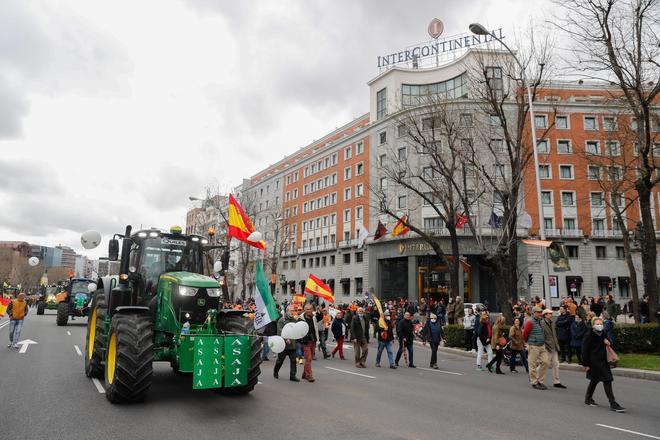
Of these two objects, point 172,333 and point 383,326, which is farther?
point 383,326

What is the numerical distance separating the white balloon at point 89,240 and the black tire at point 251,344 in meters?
3.92

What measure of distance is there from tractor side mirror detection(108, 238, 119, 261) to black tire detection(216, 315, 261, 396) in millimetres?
2291

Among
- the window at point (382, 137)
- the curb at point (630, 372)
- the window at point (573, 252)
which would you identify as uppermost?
the window at point (382, 137)

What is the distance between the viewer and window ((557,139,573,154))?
1900 inches

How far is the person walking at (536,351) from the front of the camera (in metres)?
11.1

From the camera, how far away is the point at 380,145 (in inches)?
2096

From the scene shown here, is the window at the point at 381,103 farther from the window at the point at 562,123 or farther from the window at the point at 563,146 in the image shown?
the window at the point at 563,146

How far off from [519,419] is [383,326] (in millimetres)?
6925

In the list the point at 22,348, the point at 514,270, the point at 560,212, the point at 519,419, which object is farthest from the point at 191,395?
the point at 560,212

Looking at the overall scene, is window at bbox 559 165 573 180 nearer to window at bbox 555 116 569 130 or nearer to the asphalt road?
window at bbox 555 116 569 130

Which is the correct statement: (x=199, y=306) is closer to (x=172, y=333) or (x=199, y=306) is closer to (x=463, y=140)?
(x=172, y=333)

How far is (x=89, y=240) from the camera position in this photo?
10453 mm

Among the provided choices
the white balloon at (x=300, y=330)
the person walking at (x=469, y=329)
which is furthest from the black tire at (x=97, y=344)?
the person walking at (x=469, y=329)

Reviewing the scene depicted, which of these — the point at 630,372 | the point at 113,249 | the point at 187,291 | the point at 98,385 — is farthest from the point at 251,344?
the point at 630,372
